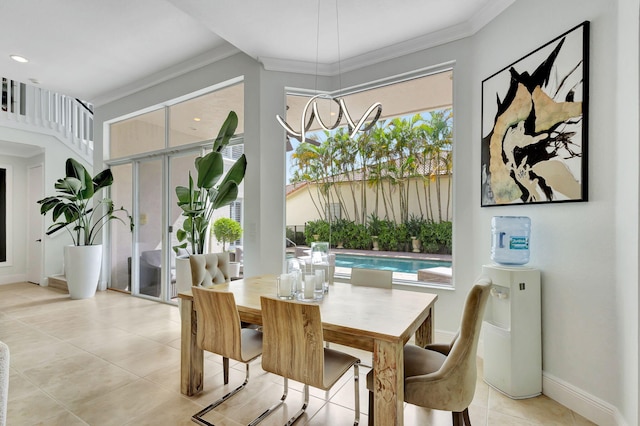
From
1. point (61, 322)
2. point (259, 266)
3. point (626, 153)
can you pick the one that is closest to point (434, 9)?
point (626, 153)

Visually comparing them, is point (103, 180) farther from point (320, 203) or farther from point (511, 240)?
point (511, 240)

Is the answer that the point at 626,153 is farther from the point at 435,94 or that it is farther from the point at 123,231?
the point at 123,231

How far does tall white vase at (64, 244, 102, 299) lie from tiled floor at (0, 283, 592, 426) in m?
1.22

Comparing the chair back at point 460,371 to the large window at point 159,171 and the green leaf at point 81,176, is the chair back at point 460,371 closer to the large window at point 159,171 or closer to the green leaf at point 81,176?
the large window at point 159,171

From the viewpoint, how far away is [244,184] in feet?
13.1

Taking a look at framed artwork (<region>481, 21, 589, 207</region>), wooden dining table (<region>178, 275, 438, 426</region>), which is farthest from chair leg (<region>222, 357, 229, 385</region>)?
framed artwork (<region>481, 21, 589, 207</region>)

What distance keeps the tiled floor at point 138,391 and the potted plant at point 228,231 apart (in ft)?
3.31

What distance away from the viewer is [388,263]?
3.77 metres

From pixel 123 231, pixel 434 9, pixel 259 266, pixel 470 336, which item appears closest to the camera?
pixel 470 336

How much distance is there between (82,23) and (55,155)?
3.84m

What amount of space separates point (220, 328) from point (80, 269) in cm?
447

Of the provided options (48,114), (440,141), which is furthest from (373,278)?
(48,114)

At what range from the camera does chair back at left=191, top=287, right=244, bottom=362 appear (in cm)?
188

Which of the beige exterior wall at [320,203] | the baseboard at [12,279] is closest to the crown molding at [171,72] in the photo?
the beige exterior wall at [320,203]
